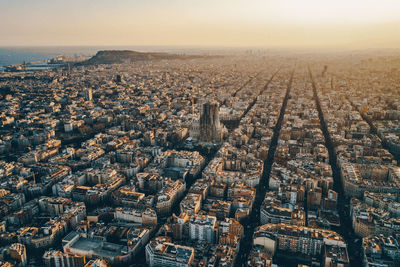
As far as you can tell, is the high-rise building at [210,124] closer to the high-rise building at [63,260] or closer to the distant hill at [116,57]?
the high-rise building at [63,260]

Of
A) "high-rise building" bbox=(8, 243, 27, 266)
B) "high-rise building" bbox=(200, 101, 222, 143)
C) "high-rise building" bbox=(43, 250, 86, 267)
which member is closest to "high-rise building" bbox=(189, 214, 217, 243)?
"high-rise building" bbox=(43, 250, 86, 267)

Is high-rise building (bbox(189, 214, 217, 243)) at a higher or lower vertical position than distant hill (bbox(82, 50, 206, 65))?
lower

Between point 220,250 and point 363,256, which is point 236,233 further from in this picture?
point 363,256

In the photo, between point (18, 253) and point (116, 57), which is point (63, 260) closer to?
point (18, 253)

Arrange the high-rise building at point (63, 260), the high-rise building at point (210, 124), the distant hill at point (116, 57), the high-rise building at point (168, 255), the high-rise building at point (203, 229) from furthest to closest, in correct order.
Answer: the distant hill at point (116, 57), the high-rise building at point (210, 124), the high-rise building at point (203, 229), the high-rise building at point (63, 260), the high-rise building at point (168, 255)

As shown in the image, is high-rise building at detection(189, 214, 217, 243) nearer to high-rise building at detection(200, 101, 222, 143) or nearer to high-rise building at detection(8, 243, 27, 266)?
high-rise building at detection(8, 243, 27, 266)

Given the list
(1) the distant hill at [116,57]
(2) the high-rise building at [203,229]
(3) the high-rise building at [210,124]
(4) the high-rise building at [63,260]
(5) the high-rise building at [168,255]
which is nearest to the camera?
(5) the high-rise building at [168,255]

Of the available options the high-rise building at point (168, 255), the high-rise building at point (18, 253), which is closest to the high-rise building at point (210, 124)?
the high-rise building at point (168, 255)

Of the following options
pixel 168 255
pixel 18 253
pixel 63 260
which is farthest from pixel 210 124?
pixel 18 253

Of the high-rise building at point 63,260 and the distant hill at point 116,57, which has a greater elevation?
the distant hill at point 116,57
